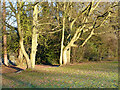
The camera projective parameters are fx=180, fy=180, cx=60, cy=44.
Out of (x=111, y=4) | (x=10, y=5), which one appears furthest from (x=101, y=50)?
(x=10, y=5)

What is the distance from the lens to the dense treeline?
53.9ft

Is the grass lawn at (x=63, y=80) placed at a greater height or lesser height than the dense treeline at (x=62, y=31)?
lesser

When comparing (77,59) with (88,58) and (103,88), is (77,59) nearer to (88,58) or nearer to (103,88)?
(88,58)

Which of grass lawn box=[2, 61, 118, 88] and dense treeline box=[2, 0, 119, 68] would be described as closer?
grass lawn box=[2, 61, 118, 88]

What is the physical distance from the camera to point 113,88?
7121mm

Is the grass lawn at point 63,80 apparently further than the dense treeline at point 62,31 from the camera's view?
No

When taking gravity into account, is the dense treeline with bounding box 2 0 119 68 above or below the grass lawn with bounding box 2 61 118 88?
above

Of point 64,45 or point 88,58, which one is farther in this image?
point 88,58

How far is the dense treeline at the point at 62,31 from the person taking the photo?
16.4 m

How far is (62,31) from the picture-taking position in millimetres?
20578

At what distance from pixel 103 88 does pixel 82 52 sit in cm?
1766

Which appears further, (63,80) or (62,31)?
(62,31)

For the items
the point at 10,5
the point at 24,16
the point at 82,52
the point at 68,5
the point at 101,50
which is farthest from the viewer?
the point at 101,50

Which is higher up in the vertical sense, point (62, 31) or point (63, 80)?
point (62, 31)
